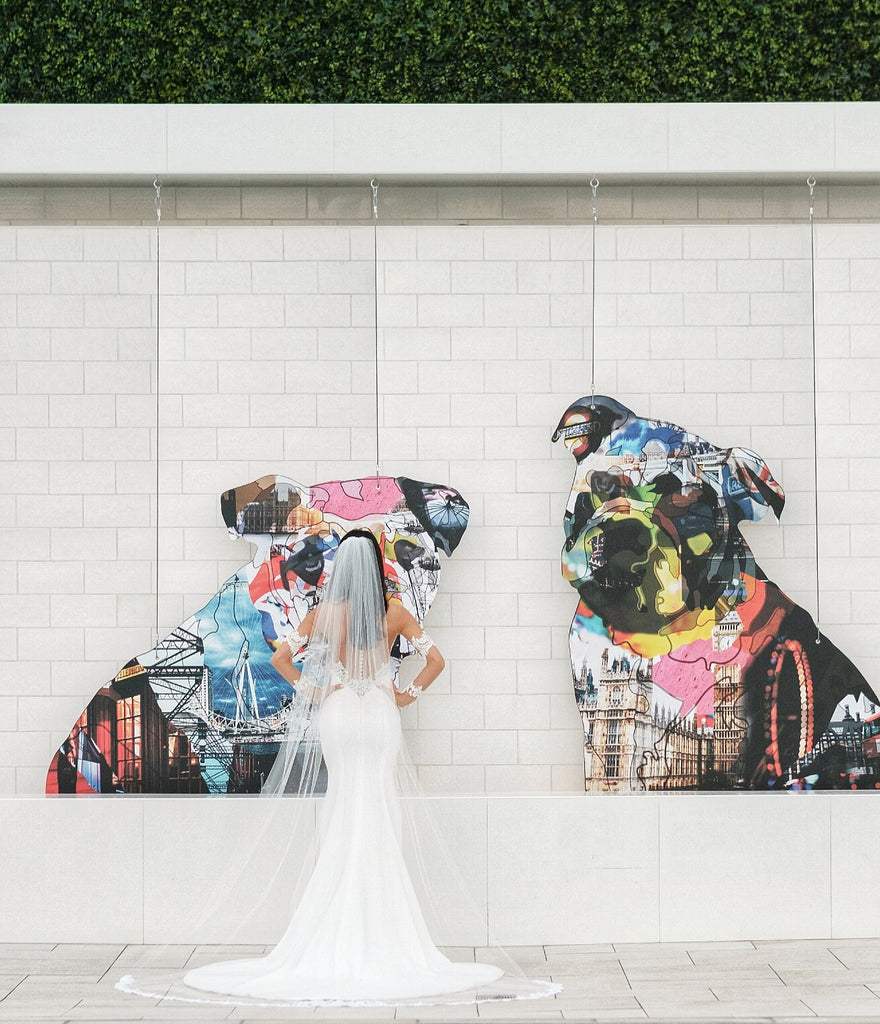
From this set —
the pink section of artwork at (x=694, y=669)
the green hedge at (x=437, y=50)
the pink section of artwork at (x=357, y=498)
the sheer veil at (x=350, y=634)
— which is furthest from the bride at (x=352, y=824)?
the green hedge at (x=437, y=50)

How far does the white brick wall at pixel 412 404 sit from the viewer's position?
598 centimetres

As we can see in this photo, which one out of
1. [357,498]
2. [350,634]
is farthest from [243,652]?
[350,634]

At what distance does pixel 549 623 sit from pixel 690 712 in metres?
0.77

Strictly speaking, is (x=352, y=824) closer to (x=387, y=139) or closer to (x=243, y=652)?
(x=243, y=652)

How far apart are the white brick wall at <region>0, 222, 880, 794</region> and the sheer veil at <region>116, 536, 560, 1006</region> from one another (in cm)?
68

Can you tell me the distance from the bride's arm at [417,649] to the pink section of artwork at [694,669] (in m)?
1.09

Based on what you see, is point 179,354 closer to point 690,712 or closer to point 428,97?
point 428,97

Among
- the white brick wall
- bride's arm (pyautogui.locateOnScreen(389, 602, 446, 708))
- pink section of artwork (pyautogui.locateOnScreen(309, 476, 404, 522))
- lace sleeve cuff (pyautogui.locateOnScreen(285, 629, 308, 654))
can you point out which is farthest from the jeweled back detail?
pink section of artwork (pyautogui.locateOnScreen(309, 476, 404, 522))

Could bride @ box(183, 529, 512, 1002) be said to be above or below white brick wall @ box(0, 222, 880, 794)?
below

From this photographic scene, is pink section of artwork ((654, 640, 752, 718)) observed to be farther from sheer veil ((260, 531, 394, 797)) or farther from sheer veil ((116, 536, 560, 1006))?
sheer veil ((260, 531, 394, 797))

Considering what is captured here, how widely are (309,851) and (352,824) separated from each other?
0.28 metres

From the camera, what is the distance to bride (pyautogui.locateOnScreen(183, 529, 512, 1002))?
470cm

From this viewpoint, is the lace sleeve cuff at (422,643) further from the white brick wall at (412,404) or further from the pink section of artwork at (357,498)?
the pink section of artwork at (357,498)

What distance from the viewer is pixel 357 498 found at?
5.96m
